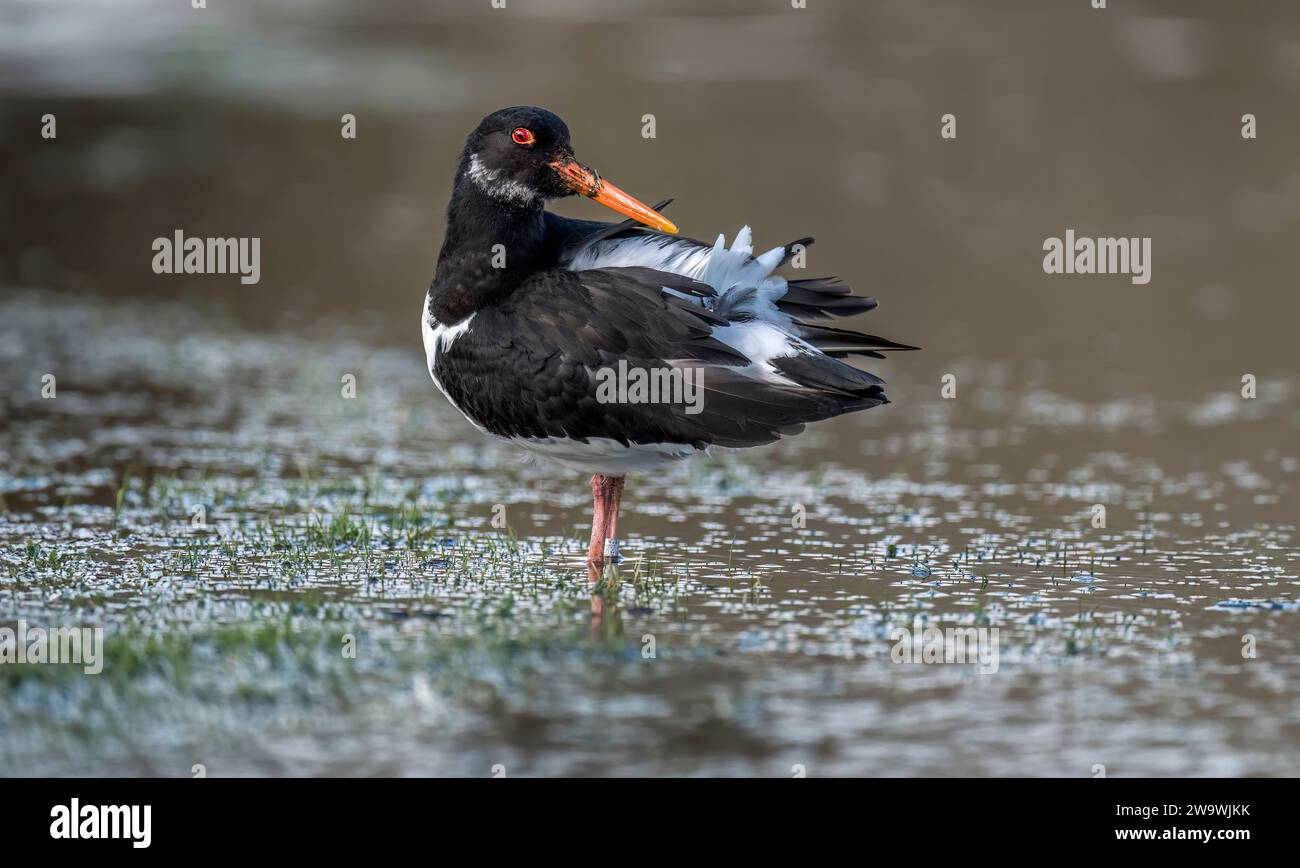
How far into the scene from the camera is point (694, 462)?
34.0 feet

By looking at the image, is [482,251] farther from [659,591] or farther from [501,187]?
[659,591]

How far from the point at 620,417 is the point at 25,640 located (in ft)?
8.20

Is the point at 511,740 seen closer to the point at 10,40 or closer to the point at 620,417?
the point at 620,417

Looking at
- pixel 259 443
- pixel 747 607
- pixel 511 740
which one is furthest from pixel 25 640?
pixel 259 443

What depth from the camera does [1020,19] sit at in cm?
2223

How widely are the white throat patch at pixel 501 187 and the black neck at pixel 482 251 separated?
0.02 meters

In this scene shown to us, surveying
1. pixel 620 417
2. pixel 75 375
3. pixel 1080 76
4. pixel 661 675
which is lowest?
pixel 661 675

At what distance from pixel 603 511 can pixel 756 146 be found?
449 inches

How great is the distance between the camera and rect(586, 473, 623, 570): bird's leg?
315 inches

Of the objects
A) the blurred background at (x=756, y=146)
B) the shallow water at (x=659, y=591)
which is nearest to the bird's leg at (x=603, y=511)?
the shallow water at (x=659, y=591)

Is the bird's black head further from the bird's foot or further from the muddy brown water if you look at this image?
the muddy brown water

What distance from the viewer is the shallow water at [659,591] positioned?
573 cm

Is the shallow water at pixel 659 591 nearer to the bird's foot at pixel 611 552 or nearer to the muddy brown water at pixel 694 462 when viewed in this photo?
the muddy brown water at pixel 694 462

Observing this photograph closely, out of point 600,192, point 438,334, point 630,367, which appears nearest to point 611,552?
point 630,367
